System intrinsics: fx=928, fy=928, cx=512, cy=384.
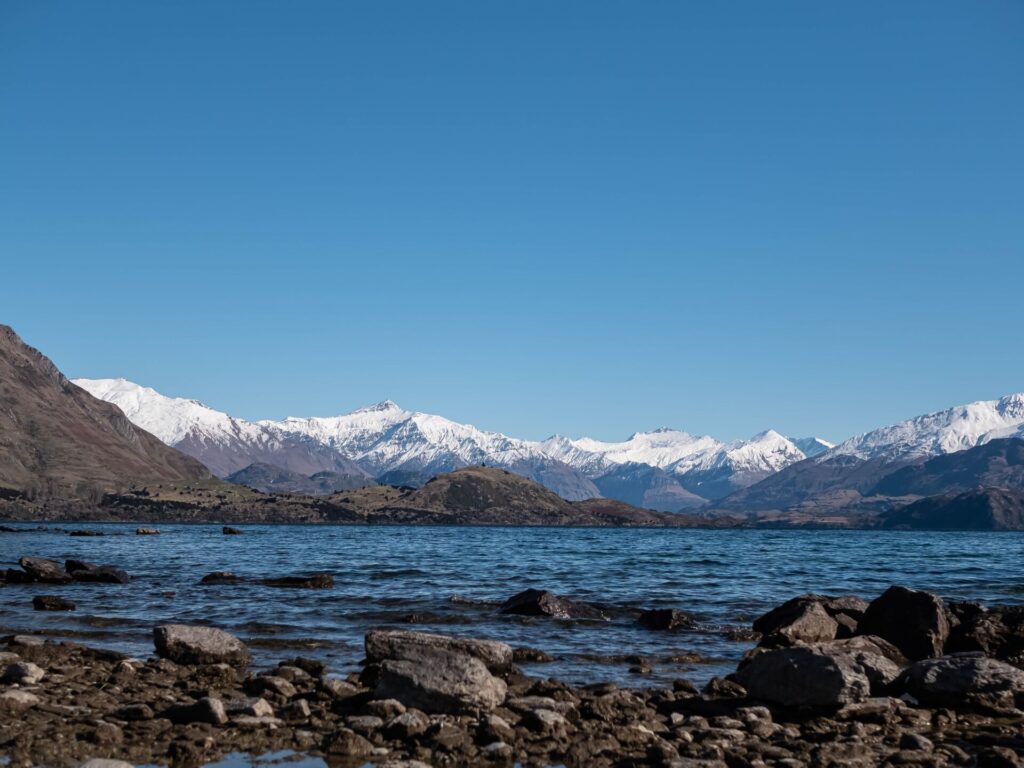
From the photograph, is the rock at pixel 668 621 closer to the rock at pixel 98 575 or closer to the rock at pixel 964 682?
the rock at pixel 964 682

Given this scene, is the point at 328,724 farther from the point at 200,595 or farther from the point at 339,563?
the point at 339,563

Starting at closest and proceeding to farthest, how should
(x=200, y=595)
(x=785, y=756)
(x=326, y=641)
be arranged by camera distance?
(x=785, y=756) → (x=326, y=641) → (x=200, y=595)

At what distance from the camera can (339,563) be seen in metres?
79.6

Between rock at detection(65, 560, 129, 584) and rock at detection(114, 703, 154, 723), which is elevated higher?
rock at detection(114, 703, 154, 723)

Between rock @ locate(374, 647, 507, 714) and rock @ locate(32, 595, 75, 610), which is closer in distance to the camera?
rock @ locate(374, 647, 507, 714)

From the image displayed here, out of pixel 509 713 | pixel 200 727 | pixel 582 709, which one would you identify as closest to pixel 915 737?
pixel 582 709

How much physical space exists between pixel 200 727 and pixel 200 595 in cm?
3128

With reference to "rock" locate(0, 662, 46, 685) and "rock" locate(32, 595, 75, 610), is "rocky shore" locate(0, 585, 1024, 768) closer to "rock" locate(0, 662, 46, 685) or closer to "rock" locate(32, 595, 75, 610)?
"rock" locate(0, 662, 46, 685)

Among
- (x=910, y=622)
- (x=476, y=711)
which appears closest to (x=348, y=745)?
(x=476, y=711)

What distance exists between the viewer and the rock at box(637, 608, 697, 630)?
36.0 metres

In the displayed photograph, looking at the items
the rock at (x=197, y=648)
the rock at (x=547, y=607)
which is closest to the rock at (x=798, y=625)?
the rock at (x=547, y=607)

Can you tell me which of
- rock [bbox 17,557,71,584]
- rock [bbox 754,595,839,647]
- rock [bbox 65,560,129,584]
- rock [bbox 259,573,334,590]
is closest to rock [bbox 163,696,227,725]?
rock [bbox 754,595,839,647]

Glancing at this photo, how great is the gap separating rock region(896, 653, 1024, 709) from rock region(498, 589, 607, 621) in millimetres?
18727

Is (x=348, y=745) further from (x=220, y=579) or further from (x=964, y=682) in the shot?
(x=220, y=579)
